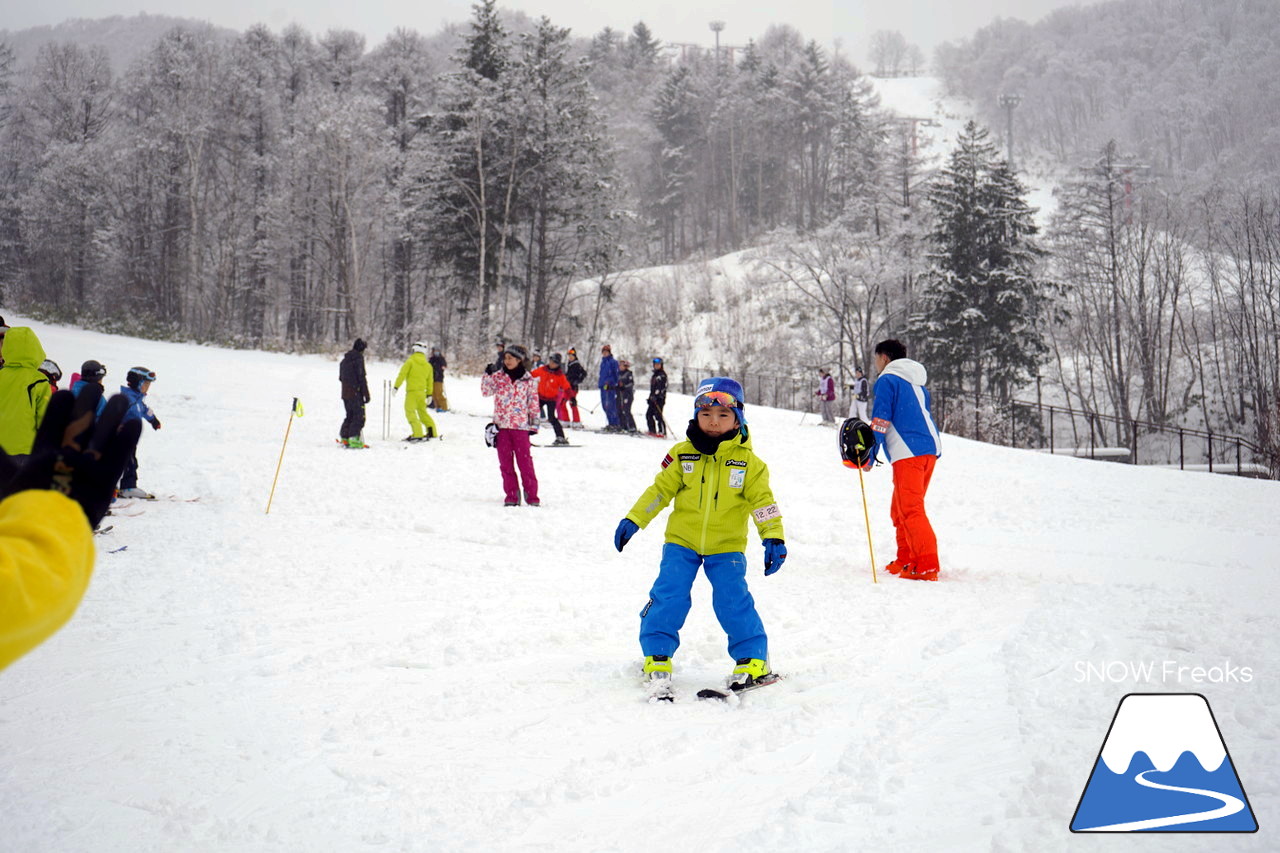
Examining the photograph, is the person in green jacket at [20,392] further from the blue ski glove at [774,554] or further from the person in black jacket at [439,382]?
the person in black jacket at [439,382]

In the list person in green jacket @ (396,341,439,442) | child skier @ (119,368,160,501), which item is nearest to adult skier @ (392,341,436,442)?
person in green jacket @ (396,341,439,442)

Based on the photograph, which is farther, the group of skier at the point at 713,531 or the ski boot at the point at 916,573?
the ski boot at the point at 916,573

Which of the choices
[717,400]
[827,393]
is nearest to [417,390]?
[827,393]

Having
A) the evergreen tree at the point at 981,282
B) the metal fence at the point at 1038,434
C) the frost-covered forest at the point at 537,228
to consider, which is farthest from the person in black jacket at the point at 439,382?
the evergreen tree at the point at 981,282

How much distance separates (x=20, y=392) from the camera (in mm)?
6734

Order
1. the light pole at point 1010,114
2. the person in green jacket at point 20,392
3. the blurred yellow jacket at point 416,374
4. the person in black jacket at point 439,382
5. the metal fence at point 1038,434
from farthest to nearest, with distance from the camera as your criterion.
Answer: the light pole at point 1010,114 < the metal fence at point 1038,434 < the person in black jacket at point 439,382 < the blurred yellow jacket at point 416,374 < the person in green jacket at point 20,392

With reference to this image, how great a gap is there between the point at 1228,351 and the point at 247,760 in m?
39.3

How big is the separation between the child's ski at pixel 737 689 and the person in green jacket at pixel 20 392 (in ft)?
19.6

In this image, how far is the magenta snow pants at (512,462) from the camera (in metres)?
10.1

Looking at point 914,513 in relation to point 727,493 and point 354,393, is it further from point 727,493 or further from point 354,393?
point 354,393

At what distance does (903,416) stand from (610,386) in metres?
12.3

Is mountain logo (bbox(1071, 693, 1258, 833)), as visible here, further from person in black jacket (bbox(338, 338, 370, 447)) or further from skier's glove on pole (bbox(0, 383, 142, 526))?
person in black jacket (bbox(338, 338, 370, 447))

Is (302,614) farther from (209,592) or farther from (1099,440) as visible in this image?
(1099,440)

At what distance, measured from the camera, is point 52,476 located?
1.67 metres
